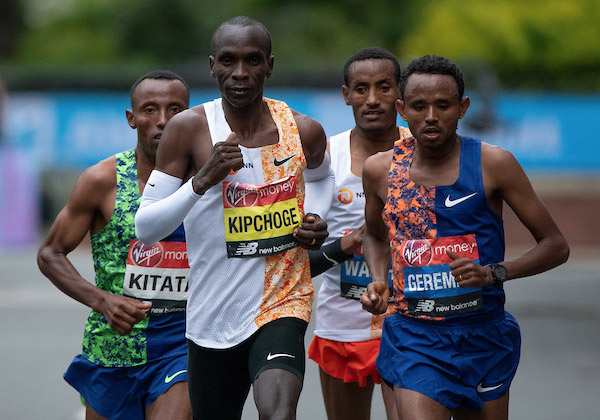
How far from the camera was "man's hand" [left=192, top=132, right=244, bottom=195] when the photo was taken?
4.43m

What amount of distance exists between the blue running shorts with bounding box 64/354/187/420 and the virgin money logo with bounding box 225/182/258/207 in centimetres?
94

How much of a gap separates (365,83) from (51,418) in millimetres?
3795

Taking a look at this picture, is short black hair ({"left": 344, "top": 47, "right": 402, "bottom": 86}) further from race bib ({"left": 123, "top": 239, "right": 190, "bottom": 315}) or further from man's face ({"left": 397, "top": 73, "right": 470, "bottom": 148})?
race bib ({"left": 123, "top": 239, "right": 190, "bottom": 315})

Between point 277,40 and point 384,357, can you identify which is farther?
point 277,40

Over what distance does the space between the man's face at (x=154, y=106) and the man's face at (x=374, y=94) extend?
97 cm

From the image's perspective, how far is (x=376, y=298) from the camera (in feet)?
15.1

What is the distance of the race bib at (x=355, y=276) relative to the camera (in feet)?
19.0

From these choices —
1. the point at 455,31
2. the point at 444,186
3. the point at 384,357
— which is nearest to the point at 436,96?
the point at 444,186

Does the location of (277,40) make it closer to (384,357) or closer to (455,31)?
(455,31)

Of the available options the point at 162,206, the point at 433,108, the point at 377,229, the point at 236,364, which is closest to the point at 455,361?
the point at 377,229

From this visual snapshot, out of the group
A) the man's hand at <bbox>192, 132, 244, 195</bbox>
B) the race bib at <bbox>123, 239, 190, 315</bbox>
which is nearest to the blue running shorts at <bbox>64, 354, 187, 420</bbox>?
the race bib at <bbox>123, 239, 190, 315</bbox>

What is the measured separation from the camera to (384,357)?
475 cm

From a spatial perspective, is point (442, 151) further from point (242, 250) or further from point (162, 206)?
point (162, 206)

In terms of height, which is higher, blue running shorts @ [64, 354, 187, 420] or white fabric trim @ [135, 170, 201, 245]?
white fabric trim @ [135, 170, 201, 245]
